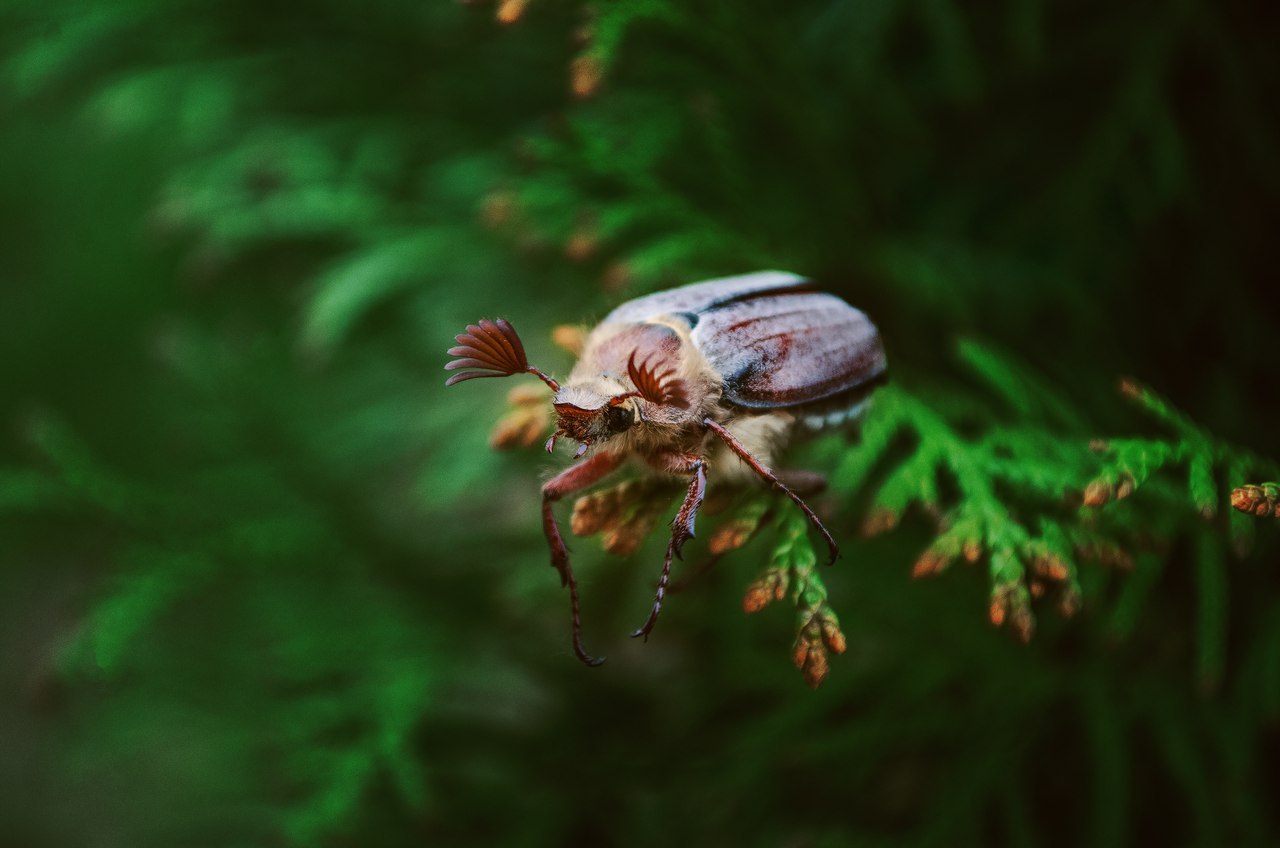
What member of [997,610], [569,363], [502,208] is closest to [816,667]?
[997,610]

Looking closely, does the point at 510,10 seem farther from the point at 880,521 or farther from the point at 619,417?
the point at 880,521

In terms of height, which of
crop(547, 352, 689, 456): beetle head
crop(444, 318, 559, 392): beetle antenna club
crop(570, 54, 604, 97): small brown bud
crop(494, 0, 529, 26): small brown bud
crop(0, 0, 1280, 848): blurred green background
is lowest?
crop(0, 0, 1280, 848): blurred green background

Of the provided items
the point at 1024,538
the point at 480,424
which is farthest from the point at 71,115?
the point at 1024,538

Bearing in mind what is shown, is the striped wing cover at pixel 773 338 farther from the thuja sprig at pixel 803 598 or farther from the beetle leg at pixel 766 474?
the thuja sprig at pixel 803 598

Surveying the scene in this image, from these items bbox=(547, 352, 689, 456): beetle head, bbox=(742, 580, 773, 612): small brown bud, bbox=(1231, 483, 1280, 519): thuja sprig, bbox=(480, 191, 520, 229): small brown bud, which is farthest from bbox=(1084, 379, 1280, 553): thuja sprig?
bbox=(480, 191, 520, 229): small brown bud

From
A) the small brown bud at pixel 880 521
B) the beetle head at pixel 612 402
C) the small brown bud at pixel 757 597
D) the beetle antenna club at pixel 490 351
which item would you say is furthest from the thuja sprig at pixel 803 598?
the beetle antenna club at pixel 490 351

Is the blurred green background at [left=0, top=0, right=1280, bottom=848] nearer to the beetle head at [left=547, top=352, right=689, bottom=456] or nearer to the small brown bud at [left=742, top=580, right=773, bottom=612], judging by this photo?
the beetle head at [left=547, top=352, right=689, bottom=456]
